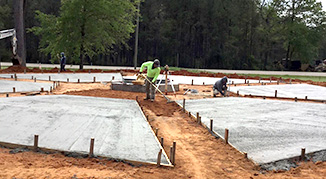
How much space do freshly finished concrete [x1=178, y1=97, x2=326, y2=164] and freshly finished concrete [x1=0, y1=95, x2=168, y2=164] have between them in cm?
201

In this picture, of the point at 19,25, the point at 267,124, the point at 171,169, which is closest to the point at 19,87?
the point at 171,169

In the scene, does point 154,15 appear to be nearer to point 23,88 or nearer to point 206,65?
point 206,65

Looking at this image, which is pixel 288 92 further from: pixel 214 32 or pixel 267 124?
pixel 214 32

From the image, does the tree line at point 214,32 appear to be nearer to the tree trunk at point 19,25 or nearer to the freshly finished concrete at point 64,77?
the tree trunk at point 19,25

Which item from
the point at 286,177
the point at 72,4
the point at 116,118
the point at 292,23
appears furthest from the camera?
the point at 292,23

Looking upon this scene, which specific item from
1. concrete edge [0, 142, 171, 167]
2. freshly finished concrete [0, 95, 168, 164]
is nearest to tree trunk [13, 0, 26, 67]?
freshly finished concrete [0, 95, 168, 164]

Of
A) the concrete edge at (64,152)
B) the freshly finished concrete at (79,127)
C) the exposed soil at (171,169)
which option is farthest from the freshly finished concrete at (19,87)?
the exposed soil at (171,169)

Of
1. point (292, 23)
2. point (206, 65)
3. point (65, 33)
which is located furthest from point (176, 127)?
point (206, 65)

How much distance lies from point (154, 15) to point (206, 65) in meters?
10.8

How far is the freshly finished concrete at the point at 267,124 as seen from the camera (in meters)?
6.35

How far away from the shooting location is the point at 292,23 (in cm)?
3816

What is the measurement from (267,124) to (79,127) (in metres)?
4.83

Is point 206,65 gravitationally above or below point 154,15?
below

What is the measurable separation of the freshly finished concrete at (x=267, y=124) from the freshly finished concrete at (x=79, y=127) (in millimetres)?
2006
